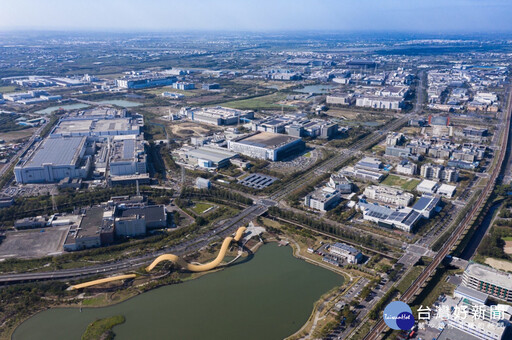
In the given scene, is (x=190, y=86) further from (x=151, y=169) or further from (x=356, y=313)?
(x=356, y=313)

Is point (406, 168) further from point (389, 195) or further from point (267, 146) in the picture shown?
point (267, 146)

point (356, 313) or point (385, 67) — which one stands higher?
point (385, 67)

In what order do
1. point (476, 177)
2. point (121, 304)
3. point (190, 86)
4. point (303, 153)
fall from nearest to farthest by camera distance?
point (121, 304) < point (476, 177) < point (303, 153) < point (190, 86)

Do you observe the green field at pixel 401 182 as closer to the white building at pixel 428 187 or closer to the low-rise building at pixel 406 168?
the white building at pixel 428 187

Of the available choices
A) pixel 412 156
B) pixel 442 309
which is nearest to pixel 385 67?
pixel 412 156

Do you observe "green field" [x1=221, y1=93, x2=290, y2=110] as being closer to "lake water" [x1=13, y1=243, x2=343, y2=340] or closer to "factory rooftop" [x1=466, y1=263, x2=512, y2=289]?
"lake water" [x1=13, y1=243, x2=343, y2=340]

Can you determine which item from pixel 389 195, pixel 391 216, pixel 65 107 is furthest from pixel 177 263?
pixel 65 107
